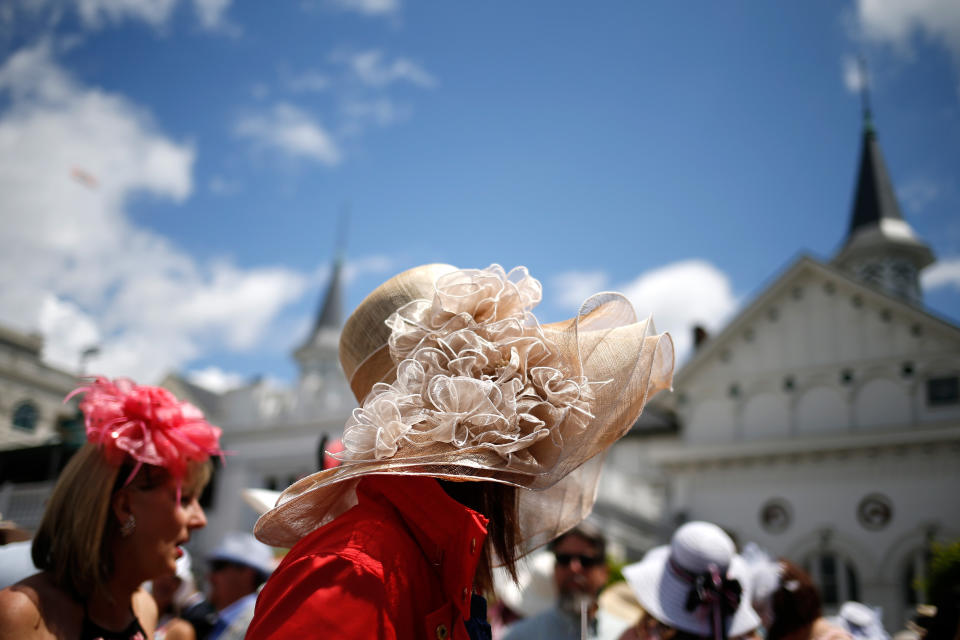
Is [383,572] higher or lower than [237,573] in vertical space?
higher


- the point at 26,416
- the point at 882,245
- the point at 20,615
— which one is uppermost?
the point at 882,245

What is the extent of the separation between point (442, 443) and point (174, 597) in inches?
206

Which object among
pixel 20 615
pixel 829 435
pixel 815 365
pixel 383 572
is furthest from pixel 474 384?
pixel 815 365

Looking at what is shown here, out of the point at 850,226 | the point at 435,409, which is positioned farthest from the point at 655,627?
the point at 850,226

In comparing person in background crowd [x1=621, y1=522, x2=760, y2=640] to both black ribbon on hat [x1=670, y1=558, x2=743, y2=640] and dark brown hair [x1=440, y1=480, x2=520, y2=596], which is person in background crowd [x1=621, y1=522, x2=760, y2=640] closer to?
black ribbon on hat [x1=670, y1=558, x2=743, y2=640]

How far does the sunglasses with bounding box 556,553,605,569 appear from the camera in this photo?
448 centimetres

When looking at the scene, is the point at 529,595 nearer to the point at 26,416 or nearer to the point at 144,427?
the point at 144,427

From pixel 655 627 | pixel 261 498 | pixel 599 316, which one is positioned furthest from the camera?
pixel 655 627

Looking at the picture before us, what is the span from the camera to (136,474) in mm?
2354

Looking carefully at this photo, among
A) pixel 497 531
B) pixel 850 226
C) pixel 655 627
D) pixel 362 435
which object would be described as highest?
pixel 850 226

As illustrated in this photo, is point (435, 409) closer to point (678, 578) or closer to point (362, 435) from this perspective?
point (362, 435)

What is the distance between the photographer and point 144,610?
247cm

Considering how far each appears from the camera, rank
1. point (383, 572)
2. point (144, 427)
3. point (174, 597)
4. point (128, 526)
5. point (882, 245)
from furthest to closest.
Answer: point (882, 245) < point (174, 597) < point (144, 427) < point (128, 526) < point (383, 572)

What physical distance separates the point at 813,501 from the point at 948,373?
15.3 ft
